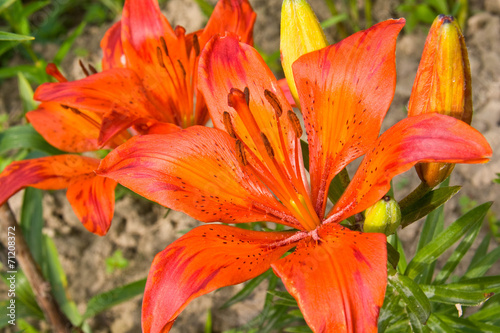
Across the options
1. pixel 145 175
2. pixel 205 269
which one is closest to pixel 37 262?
pixel 145 175

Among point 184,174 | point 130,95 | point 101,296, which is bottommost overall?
point 101,296

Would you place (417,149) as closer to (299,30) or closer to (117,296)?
(299,30)

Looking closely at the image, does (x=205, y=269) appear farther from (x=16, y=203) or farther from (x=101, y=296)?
(x=16, y=203)

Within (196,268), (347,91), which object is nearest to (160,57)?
(347,91)

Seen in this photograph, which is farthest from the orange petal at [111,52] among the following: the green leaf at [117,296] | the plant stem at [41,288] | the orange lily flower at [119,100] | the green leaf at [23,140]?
the green leaf at [117,296]

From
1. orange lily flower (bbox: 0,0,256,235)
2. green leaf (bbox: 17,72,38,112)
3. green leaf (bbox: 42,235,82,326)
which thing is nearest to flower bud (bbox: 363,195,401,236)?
orange lily flower (bbox: 0,0,256,235)

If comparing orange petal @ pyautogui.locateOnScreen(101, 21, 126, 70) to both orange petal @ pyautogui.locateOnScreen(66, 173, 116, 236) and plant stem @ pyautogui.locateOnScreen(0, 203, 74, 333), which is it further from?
plant stem @ pyautogui.locateOnScreen(0, 203, 74, 333)

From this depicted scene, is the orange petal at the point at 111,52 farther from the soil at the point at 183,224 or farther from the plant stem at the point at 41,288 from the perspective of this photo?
the soil at the point at 183,224
